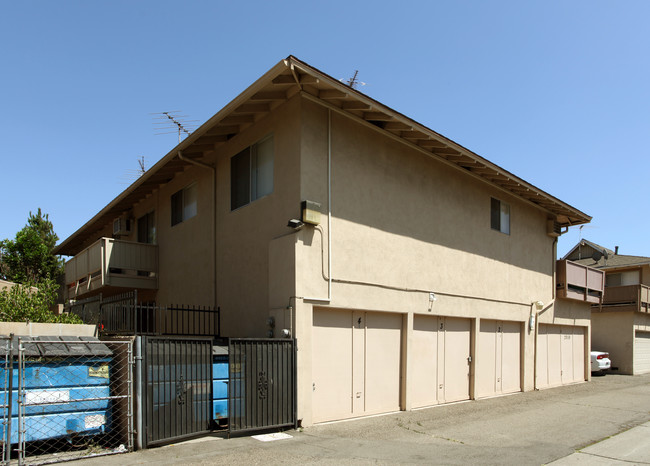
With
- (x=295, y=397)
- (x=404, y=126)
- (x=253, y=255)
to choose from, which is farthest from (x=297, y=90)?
(x=295, y=397)

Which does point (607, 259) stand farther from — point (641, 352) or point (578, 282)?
point (578, 282)

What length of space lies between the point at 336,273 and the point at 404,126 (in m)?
3.71

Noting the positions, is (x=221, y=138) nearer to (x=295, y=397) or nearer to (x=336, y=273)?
(x=336, y=273)

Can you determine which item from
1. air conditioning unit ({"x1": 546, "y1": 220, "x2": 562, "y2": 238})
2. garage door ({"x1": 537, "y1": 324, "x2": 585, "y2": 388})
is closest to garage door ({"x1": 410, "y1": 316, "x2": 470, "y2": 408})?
garage door ({"x1": 537, "y1": 324, "x2": 585, "y2": 388})

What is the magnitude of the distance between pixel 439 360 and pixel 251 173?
6463 mm

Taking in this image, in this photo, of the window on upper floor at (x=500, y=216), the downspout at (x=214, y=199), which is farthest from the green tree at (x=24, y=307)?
the window on upper floor at (x=500, y=216)

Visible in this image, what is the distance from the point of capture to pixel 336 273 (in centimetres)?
1064

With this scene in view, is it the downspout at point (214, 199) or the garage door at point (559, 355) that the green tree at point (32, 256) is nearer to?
the downspout at point (214, 199)

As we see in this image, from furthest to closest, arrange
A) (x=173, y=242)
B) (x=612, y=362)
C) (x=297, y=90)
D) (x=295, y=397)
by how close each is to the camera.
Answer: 1. (x=612, y=362)
2. (x=173, y=242)
3. (x=297, y=90)
4. (x=295, y=397)

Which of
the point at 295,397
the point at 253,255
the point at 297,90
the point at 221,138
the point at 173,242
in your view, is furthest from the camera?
the point at 173,242

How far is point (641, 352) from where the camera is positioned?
25703mm

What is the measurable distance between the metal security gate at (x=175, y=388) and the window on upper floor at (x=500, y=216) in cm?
1038

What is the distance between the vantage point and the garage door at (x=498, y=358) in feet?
48.4

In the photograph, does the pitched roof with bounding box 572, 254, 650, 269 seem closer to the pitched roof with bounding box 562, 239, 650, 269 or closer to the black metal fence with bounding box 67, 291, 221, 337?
the pitched roof with bounding box 562, 239, 650, 269
